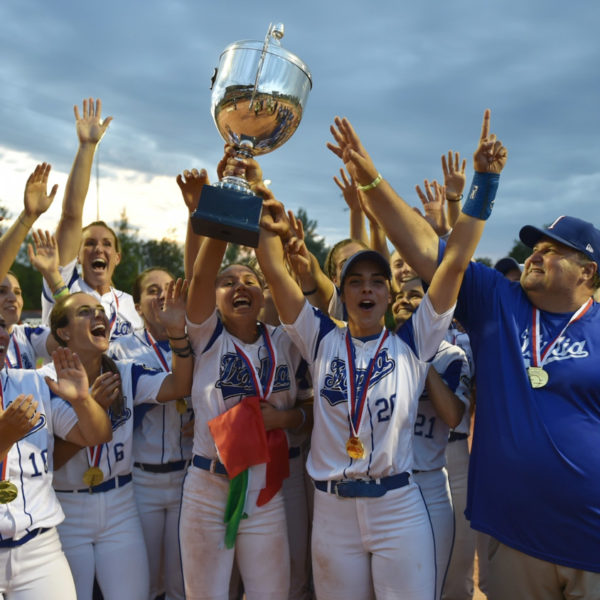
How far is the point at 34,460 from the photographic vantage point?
2.80 m

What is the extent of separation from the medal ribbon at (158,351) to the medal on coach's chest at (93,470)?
28.3 inches

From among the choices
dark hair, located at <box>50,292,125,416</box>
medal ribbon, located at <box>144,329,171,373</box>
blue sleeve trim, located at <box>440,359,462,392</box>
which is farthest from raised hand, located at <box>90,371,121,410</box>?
blue sleeve trim, located at <box>440,359,462,392</box>

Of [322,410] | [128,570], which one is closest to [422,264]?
[322,410]

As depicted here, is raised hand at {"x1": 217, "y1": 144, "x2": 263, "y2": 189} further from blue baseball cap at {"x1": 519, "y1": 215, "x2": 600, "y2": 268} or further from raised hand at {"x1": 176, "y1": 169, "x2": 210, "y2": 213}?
blue baseball cap at {"x1": 519, "y1": 215, "x2": 600, "y2": 268}

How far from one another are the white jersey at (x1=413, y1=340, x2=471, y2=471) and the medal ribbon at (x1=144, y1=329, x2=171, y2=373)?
1622 millimetres

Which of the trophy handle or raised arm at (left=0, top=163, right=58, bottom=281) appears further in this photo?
raised arm at (left=0, top=163, right=58, bottom=281)

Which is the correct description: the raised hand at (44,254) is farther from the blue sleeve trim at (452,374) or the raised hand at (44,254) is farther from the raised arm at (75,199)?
the blue sleeve trim at (452,374)

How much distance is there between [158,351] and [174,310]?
2.41ft

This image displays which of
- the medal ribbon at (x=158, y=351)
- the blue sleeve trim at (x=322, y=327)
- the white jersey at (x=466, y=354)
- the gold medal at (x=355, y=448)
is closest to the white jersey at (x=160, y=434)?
the medal ribbon at (x=158, y=351)

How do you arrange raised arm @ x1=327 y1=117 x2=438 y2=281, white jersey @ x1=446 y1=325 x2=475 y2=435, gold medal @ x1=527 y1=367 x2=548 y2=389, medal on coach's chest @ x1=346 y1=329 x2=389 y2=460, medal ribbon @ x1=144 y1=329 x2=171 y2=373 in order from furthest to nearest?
1. medal ribbon @ x1=144 y1=329 x2=171 y2=373
2. white jersey @ x1=446 y1=325 x2=475 y2=435
3. raised arm @ x1=327 y1=117 x2=438 y2=281
4. medal on coach's chest @ x1=346 y1=329 x2=389 y2=460
5. gold medal @ x1=527 y1=367 x2=548 y2=389

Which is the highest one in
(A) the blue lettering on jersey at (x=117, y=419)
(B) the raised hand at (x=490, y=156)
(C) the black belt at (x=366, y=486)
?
(B) the raised hand at (x=490, y=156)

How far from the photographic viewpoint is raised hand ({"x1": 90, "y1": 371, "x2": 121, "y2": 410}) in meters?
3.09

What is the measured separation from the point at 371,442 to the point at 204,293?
45.6 inches

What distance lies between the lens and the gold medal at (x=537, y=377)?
8.74ft
